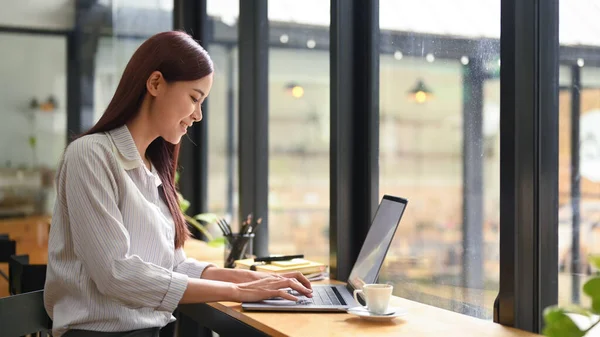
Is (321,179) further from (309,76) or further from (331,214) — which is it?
(309,76)

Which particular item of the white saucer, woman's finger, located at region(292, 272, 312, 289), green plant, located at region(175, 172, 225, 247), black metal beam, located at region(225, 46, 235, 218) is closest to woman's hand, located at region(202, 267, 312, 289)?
woman's finger, located at region(292, 272, 312, 289)

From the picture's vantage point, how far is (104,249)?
1644 millimetres

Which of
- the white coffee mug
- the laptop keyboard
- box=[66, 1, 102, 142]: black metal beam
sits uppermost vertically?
box=[66, 1, 102, 142]: black metal beam

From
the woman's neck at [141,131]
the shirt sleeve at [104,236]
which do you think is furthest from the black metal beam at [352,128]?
the shirt sleeve at [104,236]

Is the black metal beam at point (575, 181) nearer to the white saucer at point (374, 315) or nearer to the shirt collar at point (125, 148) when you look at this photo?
the white saucer at point (374, 315)

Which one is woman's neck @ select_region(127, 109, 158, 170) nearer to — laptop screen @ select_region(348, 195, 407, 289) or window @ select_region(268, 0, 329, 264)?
laptop screen @ select_region(348, 195, 407, 289)

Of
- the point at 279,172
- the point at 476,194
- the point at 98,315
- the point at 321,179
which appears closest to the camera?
the point at 98,315

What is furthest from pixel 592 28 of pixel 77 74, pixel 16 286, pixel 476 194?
pixel 77 74

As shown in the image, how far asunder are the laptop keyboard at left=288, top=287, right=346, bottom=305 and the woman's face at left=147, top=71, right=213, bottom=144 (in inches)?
23.7

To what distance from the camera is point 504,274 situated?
1.88 m

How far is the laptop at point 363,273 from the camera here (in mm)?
1998

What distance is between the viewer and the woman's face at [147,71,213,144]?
185 cm

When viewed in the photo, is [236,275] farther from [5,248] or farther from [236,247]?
[5,248]

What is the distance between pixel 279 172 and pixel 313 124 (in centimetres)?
40
